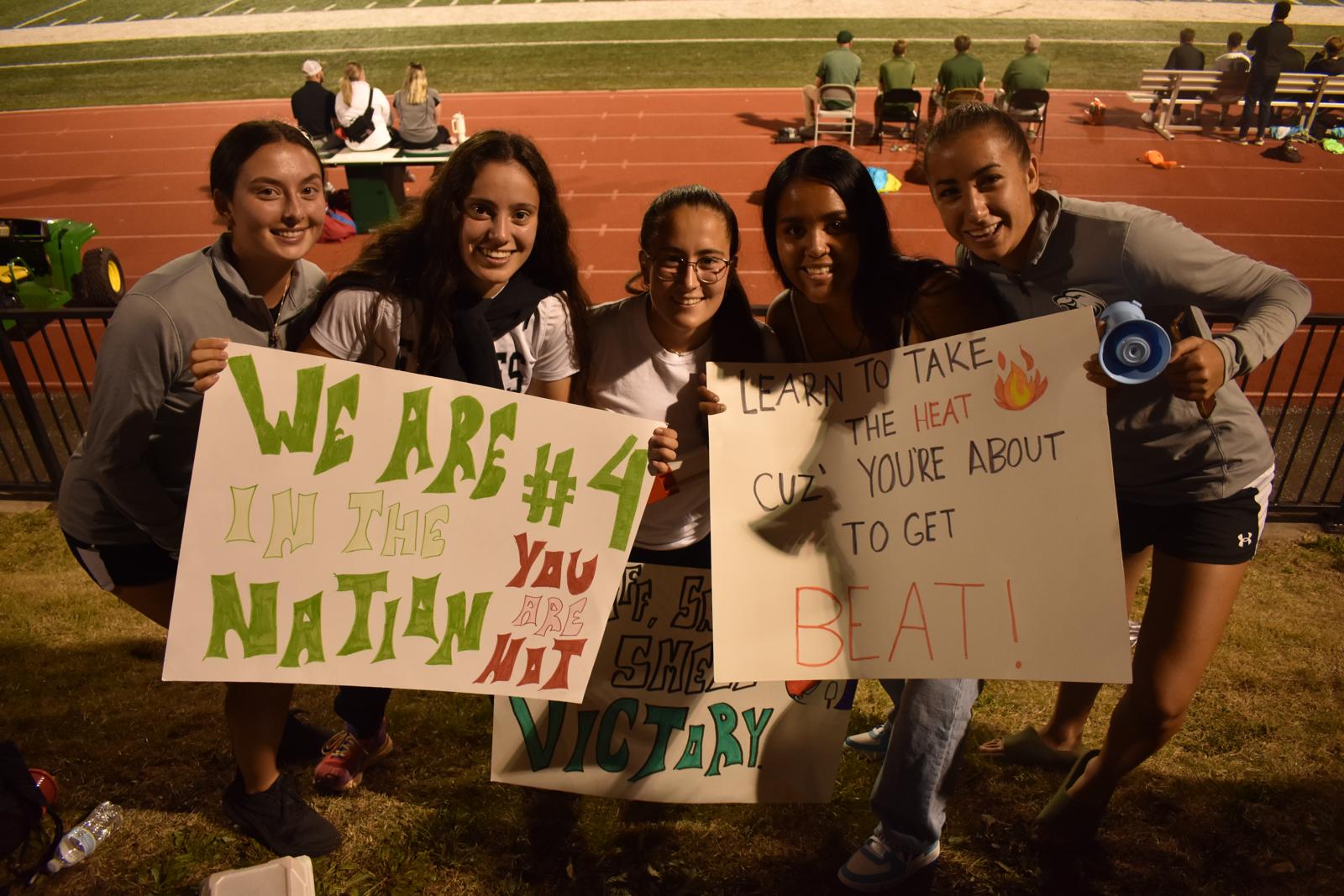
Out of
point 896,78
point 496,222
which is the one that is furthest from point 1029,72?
point 496,222

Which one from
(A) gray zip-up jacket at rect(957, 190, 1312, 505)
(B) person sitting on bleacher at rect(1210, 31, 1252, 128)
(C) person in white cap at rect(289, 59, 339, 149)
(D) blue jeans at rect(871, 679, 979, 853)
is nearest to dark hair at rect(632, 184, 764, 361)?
(A) gray zip-up jacket at rect(957, 190, 1312, 505)

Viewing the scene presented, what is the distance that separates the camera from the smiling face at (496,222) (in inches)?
87.4

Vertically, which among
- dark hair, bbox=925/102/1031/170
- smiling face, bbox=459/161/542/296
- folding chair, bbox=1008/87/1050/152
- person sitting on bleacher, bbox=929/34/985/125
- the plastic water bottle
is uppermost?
person sitting on bleacher, bbox=929/34/985/125

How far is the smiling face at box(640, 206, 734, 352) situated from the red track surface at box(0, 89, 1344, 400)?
7.12 meters

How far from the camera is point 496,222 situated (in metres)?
→ 2.24

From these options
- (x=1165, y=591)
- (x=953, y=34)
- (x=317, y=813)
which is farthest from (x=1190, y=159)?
(x=317, y=813)

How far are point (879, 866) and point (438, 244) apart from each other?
6.97ft

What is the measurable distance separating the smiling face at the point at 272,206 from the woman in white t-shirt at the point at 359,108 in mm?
9388

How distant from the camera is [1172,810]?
302 cm

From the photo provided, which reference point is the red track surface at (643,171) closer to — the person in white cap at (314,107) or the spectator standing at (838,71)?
the spectator standing at (838,71)

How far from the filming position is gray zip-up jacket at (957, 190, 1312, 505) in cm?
213

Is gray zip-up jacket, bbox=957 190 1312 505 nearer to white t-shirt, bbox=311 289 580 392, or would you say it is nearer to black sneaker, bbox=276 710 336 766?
white t-shirt, bbox=311 289 580 392

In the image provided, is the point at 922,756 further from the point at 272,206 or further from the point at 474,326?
the point at 272,206

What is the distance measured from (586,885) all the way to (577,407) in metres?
1.60
